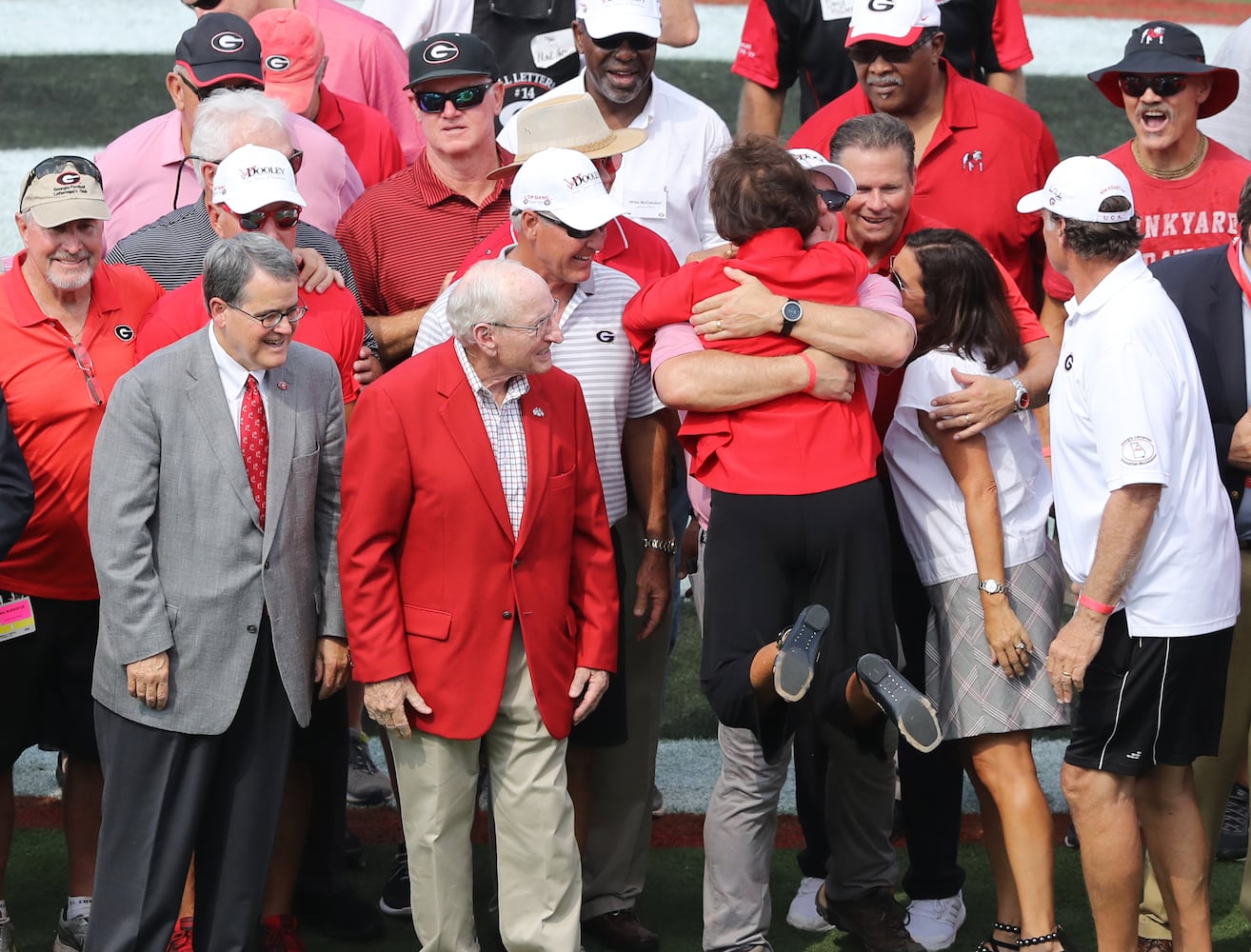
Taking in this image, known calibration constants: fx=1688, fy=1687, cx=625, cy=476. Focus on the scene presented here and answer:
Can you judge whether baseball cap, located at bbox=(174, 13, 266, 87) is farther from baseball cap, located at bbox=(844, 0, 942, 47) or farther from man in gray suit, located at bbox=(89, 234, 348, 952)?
baseball cap, located at bbox=(844, 0, 942, 47)

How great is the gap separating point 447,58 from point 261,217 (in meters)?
1.03

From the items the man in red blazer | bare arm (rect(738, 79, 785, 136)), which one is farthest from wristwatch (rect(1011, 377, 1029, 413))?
bare arm (rect(738, 79, 785, 136))

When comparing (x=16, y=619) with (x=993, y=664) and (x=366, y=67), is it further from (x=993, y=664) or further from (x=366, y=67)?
(x=366, y=67)

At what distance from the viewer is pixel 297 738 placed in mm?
4727

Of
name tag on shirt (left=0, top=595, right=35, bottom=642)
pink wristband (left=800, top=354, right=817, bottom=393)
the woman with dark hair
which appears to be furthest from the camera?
the woman with dark hair

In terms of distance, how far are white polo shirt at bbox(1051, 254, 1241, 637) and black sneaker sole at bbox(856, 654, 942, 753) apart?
594 millimetres

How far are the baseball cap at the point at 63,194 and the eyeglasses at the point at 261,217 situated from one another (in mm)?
356

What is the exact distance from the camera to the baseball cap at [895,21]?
5324 mm

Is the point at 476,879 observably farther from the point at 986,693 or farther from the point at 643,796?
the point at 986,693

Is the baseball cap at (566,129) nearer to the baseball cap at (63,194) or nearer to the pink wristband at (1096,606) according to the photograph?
the baseball cap at (63,194)

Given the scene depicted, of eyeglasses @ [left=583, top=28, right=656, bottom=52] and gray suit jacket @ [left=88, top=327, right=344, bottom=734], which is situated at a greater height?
eyeglasses @ [left=583, top=28, right=656, bottom=52]

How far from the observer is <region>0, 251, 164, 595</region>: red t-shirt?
452 centimetres

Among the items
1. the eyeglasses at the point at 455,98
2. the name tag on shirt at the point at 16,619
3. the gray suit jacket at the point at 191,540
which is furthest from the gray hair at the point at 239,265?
Answer: the eyeglasses at the point at 455,98

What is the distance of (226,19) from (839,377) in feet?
8.47
